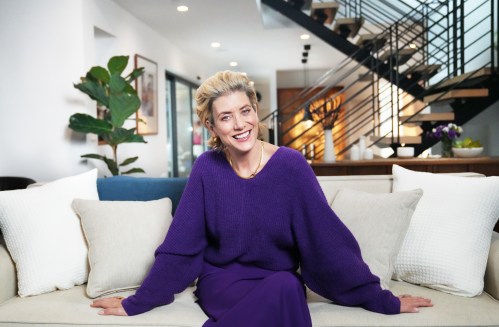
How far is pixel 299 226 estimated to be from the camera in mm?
1580

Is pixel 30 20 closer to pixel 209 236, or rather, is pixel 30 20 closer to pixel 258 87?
pixel 209 236

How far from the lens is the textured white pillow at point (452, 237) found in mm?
1649

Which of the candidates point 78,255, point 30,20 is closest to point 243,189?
point 78,255

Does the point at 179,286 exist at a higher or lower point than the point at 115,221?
lower

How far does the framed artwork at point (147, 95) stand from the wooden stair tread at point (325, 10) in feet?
6.81

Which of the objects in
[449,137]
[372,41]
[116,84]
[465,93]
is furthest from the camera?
[372,41]

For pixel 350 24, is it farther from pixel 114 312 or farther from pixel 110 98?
pixel 114 312

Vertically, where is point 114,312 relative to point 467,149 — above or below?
below

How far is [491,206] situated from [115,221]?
1.45 metres

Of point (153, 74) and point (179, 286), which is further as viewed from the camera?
point (153, 74)

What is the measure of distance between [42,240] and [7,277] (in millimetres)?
180

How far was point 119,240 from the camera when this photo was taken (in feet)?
5.86

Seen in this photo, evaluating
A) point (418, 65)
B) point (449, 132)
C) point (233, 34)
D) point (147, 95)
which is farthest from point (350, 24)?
point (147, 95)

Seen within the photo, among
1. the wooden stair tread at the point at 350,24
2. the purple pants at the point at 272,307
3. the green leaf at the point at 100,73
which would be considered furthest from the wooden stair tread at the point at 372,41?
the purple pants at the point at 272,307
